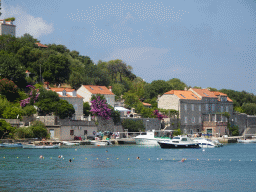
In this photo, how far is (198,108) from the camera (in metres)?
113

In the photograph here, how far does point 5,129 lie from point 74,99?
18286 mm

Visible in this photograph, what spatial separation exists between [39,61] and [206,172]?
219 ft

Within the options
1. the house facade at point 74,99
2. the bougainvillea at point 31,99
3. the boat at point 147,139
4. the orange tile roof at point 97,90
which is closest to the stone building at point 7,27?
the orange tile roof at point 97,90

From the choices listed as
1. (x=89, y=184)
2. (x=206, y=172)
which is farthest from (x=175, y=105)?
(x=89, y=184)

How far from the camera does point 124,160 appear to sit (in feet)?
192

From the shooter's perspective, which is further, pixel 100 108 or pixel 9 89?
pixel 100 108

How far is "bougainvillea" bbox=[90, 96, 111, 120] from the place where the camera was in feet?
301

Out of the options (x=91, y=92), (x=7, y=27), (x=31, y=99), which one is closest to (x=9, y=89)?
(x=31, y=99)

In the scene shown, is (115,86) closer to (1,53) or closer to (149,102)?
(149,102)

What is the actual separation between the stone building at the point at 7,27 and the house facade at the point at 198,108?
47.5 meters

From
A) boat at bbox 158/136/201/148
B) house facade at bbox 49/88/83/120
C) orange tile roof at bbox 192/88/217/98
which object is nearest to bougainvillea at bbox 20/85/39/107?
house facade at bbox 49/88/83/120

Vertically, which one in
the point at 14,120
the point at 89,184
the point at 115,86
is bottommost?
the point at 89,184

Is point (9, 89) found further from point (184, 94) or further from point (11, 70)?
point (184, 94)

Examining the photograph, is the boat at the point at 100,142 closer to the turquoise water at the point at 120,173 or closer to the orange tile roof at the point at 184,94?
the turquoise water at the point at 120,173
